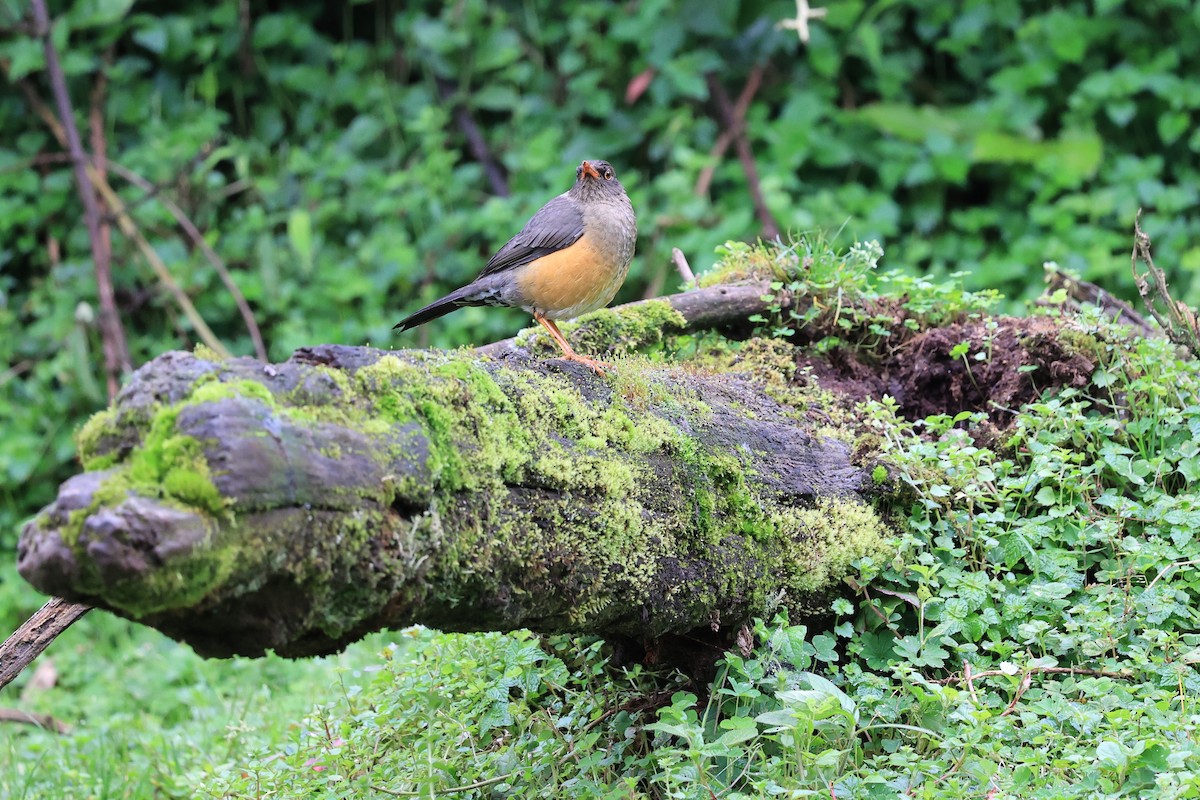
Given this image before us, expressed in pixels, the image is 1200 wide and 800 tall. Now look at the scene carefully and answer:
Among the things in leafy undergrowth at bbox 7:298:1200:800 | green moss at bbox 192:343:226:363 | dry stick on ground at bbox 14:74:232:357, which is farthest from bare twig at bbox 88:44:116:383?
green moss at bbox 192:343:226:363

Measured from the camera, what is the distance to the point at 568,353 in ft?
11.4

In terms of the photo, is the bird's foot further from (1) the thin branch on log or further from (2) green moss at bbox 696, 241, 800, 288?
(2) green moss at bbox 696, 241, 800, 288

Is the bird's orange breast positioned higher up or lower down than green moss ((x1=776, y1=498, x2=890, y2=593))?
higher up

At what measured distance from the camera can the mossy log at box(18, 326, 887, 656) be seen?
2.04 metres

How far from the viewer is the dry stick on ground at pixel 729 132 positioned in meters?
7.92

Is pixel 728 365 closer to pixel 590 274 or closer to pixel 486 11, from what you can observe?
pixel 590 274

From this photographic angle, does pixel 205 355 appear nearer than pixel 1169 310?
Yes

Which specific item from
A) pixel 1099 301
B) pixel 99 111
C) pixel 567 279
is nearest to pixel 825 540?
pixel 567 279

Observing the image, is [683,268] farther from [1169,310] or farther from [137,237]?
[137,237]

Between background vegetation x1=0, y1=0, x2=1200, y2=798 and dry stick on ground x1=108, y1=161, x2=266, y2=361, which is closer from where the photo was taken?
dry stick on ground x1=108, y1=161, x2=266, y2=361

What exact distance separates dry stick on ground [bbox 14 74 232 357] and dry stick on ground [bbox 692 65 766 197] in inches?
130

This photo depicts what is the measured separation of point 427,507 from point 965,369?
2.48 meters

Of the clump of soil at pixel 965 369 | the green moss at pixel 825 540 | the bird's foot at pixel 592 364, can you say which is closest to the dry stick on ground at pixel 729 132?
the clump of soil at pixel 965 369

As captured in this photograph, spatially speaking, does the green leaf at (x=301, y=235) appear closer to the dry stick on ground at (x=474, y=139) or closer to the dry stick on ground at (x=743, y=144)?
the dry stick on ground at (x=474, y=139)
